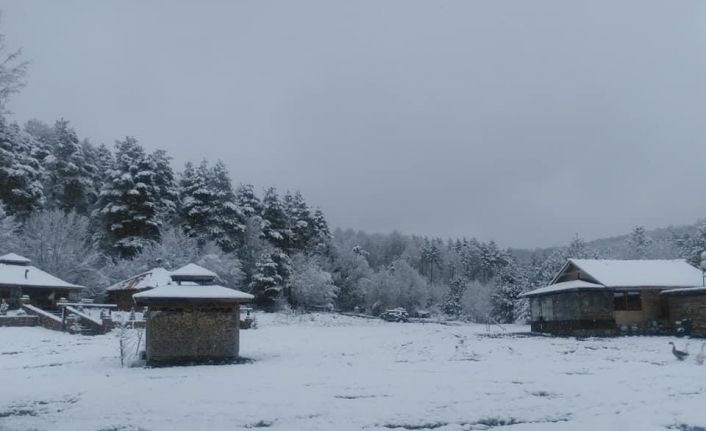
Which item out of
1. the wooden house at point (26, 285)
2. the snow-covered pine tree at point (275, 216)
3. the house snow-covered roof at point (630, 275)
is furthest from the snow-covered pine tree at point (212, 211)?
the house snow-covered roof at point (630, 275)

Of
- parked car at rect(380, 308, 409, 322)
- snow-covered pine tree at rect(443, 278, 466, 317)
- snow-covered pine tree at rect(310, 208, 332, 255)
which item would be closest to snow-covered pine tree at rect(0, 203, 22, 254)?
parked car at rect(380, 308, 409, 322)

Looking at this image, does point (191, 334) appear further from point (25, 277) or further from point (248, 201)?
point (248, 201)

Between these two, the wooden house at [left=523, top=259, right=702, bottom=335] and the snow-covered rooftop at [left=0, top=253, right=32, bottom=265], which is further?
the snow-covered rooftop at [left=0, top=253, right=32, bottom=265]

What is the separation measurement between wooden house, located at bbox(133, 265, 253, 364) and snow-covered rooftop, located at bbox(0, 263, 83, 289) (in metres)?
22.7

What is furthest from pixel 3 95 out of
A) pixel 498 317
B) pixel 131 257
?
pixel 498 317

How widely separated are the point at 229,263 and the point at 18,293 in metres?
17.0

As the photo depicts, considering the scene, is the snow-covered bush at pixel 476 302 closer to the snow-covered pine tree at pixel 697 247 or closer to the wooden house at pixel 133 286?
the snow-covered pine tree at pixel 697 247

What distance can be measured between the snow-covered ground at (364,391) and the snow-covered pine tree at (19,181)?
1235 inches

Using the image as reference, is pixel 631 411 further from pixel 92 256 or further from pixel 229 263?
pixel 92 256

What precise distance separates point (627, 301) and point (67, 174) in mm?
53707

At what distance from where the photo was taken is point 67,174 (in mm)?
58844

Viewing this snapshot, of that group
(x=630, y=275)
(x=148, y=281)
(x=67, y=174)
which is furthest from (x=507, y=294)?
(x=67, y=174)

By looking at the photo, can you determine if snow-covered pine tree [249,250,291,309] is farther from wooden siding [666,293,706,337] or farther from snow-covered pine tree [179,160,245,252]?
wooden siding [666,293,706,337]

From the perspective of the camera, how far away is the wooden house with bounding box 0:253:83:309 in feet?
123
